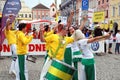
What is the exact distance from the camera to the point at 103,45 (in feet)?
67.7

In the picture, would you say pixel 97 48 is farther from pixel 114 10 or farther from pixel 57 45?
pixel 114 10

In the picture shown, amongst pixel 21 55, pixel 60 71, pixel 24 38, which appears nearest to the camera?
pixel 60 71

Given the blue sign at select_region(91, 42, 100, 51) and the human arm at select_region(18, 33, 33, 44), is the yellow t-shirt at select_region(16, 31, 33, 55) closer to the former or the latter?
the human arm at select_region(18, 33, 33, 44)

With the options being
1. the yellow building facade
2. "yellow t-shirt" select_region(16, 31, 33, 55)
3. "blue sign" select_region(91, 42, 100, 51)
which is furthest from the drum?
the yellow building facade

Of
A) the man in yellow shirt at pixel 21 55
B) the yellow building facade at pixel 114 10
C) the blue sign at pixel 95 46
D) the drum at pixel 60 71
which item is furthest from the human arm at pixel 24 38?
the yellow building facade at pixel 114 10

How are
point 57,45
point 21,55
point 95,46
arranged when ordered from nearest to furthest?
point 57,45
point 21,55
point 95,46

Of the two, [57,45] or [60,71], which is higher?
[57,45]

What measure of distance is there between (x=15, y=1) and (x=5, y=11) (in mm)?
580

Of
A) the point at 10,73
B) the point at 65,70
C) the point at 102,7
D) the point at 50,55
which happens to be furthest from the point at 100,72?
the point at 102,7

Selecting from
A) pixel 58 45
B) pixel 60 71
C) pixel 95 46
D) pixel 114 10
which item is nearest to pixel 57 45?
pixel 58 45

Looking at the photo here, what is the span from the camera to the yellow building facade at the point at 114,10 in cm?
6135

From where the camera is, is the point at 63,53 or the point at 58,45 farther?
the point at 63,53

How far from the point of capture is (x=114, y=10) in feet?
212

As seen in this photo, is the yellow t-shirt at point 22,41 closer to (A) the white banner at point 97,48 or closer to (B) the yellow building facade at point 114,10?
(A) the white banner at point 97,48
